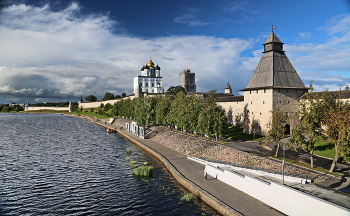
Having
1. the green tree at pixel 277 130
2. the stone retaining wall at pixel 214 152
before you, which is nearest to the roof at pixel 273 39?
the green tree at pixel 277 130

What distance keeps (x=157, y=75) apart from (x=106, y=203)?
133988mm

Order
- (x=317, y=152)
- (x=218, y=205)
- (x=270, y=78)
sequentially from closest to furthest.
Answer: (x=218, y=205)
(x=317, y=152)
(x=270, y=78)

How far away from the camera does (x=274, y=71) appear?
4144 cm

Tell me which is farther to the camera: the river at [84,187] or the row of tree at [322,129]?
the row of tree at [322,129]

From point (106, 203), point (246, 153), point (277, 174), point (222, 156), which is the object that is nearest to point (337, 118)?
point (277, 174)

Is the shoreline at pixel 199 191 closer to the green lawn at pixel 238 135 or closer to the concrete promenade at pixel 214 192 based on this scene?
the concrete promenade at pixel 214 192

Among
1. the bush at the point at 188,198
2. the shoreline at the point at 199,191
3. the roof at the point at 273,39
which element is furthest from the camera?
the roof at the point at 273,39

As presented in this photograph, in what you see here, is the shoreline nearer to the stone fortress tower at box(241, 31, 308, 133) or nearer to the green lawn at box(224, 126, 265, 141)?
the green lawn at box(224, 126, 265, 141)

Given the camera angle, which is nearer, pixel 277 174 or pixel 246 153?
pixel 277 174

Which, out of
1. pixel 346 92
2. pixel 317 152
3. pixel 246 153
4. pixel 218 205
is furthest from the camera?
pixel 346 92

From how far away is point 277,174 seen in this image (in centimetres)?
2108

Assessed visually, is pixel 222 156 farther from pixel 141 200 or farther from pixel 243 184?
pixel 141 200

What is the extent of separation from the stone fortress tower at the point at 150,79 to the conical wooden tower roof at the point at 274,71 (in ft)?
343

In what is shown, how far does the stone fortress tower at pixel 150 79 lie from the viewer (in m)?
145
